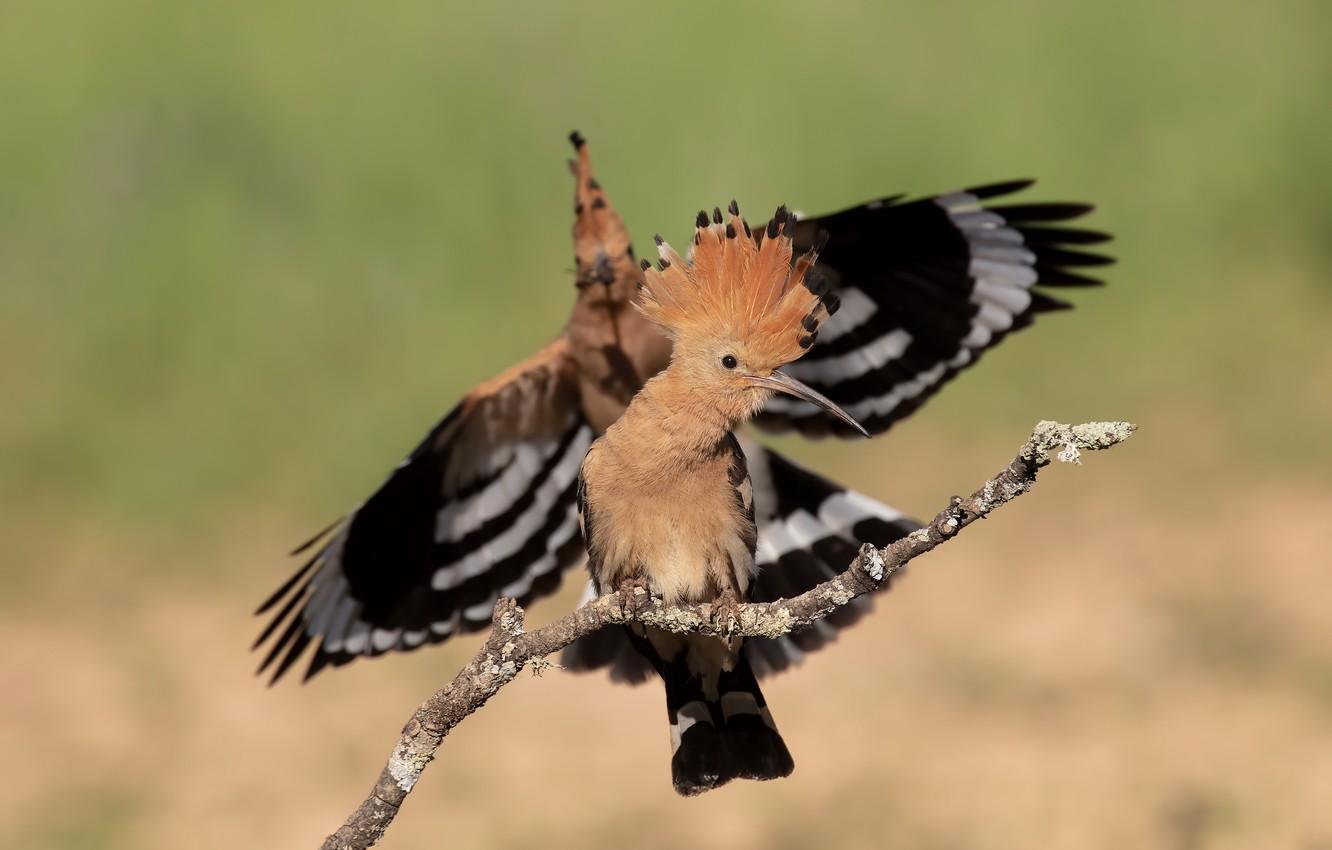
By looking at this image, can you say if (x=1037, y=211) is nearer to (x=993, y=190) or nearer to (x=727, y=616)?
(x=993, y=190)

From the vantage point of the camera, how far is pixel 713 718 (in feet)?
8.04

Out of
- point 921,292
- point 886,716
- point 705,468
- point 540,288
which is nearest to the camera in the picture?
point 705,468

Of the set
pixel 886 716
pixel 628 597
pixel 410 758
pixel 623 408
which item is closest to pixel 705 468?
pixel 628 597

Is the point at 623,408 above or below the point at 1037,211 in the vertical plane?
below

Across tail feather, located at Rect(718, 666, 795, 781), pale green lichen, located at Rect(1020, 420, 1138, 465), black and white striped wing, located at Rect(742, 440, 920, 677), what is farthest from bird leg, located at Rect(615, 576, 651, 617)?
black and white striped wing, located at Rect(742, 440, 920, 677)

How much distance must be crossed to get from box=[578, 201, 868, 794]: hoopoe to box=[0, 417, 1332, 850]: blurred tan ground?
2.19 metres

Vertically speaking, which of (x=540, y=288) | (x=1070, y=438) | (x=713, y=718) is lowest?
(x=1070, y=438)

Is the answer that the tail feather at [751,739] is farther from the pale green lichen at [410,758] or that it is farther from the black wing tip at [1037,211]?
the black wing tip at [1037,211]

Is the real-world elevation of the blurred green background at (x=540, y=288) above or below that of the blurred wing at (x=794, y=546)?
above

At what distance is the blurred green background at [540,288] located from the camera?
5.38 metres

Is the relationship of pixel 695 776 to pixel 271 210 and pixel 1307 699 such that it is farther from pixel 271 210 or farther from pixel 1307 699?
pixel 271 210

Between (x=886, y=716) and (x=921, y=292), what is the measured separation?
6.43 ft

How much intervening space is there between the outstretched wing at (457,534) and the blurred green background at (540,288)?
5.67 ft

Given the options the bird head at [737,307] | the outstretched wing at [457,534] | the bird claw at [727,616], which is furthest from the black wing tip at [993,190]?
the bird claw at [727,616]
